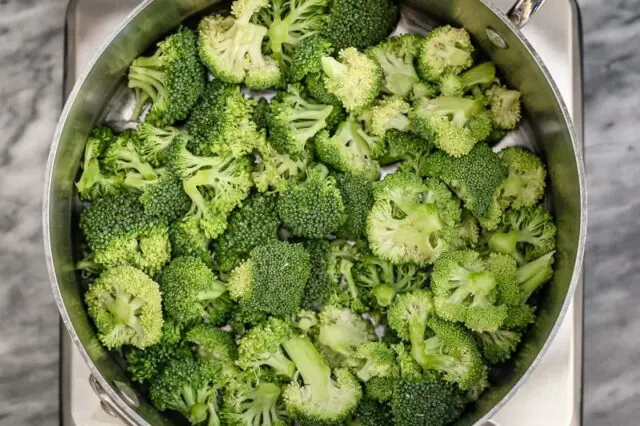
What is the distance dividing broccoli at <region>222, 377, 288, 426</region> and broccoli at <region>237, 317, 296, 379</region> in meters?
0.04

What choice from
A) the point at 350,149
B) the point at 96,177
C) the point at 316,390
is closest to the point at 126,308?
the point at 96,177

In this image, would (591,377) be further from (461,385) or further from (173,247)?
(173,247)

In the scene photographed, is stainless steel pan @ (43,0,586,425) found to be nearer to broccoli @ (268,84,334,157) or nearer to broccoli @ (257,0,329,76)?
broccoli @ (257,0,329,76)

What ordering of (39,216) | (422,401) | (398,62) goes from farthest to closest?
1. (39,216)
2. (398,62)
3. (422,401)

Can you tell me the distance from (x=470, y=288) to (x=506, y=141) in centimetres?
36

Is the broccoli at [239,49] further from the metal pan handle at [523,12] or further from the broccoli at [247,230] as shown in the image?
the metal pan handle at [523,12]

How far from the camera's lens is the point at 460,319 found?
1412 millimetres

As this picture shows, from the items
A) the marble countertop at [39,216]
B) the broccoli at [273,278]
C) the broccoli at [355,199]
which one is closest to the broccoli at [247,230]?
the broccoli at [273,278]

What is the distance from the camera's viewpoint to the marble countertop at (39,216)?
177 cm

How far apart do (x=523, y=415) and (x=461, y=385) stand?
0.21m

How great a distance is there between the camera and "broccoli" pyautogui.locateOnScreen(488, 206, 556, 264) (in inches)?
57.9

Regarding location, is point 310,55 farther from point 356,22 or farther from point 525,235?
point 525,235

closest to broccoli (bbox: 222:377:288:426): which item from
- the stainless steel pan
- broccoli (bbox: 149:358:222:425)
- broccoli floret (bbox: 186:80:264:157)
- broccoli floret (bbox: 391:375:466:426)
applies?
broccoli (bbox: 149:358:222:425)

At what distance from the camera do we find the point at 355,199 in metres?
1.46
